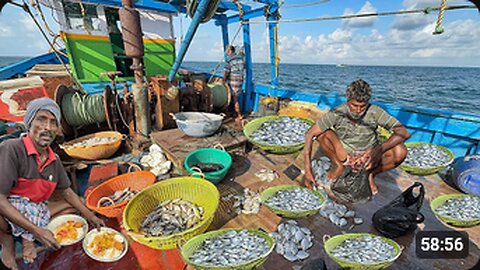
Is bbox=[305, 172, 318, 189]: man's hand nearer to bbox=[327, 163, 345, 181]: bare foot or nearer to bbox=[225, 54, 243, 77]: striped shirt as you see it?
bbox=[327, 163, 345, 181]: bare foot

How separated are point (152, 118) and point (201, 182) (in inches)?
127

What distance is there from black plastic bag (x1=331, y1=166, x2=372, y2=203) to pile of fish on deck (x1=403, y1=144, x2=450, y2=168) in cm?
98

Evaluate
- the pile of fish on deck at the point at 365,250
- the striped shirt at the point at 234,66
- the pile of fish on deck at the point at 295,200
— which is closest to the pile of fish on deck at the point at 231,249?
the pile of fish on deck at the point at 295,200

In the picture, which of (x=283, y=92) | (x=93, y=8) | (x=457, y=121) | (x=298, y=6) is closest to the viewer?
(x=457, y=121)

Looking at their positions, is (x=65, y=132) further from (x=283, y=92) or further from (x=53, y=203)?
(x=283, y=92)

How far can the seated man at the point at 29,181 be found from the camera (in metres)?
1.90

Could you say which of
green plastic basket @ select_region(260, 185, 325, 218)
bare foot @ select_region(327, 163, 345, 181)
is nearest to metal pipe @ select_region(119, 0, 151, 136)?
green plastic basket @ select_region(260, 185, 325, 218)

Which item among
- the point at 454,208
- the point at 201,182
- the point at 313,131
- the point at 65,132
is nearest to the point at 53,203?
the point at 201,182

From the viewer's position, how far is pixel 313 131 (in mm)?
3090

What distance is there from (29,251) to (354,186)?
3587mm

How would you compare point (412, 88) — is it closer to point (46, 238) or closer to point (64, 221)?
point (64, 221)

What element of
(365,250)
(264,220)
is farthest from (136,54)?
(365,250)

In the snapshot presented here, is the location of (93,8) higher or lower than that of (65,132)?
higher

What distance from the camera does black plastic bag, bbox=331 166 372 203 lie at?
110 inches
